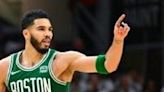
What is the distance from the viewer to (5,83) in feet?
20.0

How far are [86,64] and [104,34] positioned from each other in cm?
947

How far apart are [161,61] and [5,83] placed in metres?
7.86

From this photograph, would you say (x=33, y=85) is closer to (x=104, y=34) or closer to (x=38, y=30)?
(x=38, y=30)

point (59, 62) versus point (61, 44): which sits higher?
point (59, 62)

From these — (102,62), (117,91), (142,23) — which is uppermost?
(102,62)

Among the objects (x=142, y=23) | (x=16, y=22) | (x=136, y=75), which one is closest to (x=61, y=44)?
(x=16, y=22)

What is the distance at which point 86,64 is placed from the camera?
5699 millimetres

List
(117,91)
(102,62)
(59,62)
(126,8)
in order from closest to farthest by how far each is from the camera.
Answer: (102,62)
(59,62)
(117,91)
(126,8)

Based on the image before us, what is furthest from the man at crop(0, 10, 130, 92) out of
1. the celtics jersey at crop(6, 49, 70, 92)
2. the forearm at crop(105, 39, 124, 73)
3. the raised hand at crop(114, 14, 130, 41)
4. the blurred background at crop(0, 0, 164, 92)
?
the blurred background at crop(0, 0, 164, 92)

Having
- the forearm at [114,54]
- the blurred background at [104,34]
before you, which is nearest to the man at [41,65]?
the forearm at [114,54]

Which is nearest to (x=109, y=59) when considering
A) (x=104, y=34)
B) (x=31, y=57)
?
(x=31, y=57)

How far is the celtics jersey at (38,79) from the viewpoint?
231 inches

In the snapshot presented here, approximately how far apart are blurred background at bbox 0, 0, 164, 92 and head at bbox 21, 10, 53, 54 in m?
6.45

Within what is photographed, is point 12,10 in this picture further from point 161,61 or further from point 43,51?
point 43,51
